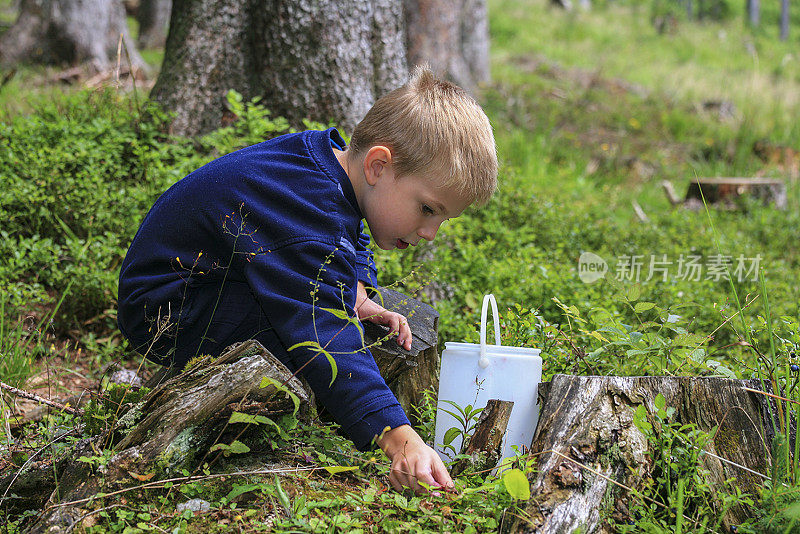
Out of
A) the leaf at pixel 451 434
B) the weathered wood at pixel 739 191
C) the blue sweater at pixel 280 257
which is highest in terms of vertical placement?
the blue sweater at pixel 280 257

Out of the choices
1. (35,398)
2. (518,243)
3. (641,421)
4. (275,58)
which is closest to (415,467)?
(641,421)

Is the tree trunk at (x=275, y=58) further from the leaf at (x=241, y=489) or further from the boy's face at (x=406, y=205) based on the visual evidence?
the leaf at (x=241, y=489)

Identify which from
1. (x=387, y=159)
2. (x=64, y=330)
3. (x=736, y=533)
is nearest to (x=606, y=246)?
(x=387, y=159)

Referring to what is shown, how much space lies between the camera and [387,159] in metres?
2.25

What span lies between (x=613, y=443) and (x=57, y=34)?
26.8 ft

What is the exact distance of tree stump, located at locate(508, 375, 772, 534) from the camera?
1675mm

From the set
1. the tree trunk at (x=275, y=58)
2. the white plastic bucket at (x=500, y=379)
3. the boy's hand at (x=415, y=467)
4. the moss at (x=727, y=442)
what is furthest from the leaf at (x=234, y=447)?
the tree trunk at (x=275, y=58)

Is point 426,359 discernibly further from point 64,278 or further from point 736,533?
point 64,278

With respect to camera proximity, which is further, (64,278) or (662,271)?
(662,271)

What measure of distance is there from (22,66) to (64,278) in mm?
5341

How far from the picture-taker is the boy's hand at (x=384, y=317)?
2.39 meters

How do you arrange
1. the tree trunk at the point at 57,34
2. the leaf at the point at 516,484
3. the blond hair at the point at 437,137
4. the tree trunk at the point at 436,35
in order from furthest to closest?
the tree trunk at the point at 57,34
the tree trunk at the point at 436,35
the blond hair at the point at 437,137
the leaf at the point at 516,484

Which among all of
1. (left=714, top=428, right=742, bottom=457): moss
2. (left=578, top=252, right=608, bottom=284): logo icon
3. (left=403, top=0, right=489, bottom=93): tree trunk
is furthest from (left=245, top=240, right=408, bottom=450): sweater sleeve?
(left=403, top=0, right=489, bottom=93): tree trunk

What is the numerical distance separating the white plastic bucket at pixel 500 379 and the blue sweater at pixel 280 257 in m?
0.28
